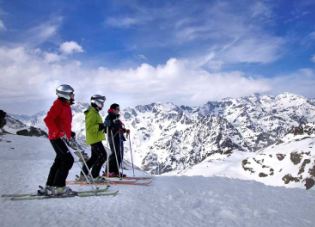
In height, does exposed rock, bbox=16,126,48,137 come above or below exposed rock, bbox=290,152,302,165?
above

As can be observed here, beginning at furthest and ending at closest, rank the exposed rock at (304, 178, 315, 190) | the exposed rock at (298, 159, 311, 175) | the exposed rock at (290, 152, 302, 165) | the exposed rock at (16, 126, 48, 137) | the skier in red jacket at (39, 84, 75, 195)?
the exposed rock at (290, 152, 302, 165)
the exposed rock at (298, 159, 311, 175)
the exposed rock at (304, 178, 315, 190)
the exposed rock at (16, 126, 48, 137)
the skier in red jacket at (39, 84, 75, 195)

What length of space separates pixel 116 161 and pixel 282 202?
6.11 m

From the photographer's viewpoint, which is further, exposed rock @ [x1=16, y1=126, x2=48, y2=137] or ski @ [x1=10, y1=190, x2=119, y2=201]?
exposed rock @ [x1=16, y1=126, x2=48, y2=137]

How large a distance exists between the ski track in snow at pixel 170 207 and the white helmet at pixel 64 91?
8.60 ft

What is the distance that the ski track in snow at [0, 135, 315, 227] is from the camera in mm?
7414

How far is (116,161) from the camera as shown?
44.8ft

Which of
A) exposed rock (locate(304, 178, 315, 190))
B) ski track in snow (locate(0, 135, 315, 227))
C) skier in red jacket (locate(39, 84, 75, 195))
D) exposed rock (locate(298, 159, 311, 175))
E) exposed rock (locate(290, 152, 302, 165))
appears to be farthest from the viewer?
exposed rock (locate(290, 152, 302, 165))

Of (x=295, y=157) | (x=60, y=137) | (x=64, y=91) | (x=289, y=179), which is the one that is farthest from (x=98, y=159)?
(x=295, y=157)

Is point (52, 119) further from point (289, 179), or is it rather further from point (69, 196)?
point (289, 179)

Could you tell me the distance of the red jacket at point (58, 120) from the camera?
9305mm

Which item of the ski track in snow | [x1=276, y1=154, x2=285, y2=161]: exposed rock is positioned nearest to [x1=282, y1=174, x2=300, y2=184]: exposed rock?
[x1=276, y1=154, x2=285, y2=161]: exposed rock

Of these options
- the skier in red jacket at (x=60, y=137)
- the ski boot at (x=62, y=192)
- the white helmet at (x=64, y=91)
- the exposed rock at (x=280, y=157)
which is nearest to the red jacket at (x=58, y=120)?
the skier in red jacket at (x=60, y=137)

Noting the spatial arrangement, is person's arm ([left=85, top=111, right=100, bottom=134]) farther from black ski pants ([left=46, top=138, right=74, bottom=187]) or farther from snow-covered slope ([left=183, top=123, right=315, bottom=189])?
snow-covered slope ([left=183, top=123, right=315, bottom=189])

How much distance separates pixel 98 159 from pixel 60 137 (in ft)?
9.18
